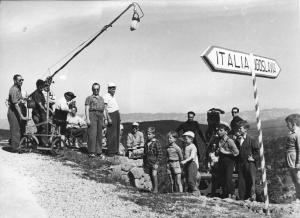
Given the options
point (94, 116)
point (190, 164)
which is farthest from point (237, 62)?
point (94, 116)

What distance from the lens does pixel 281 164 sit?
1263 cm

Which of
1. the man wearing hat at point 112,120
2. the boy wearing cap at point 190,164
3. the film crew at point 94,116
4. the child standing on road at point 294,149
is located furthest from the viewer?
the man wearing hat at point 112,120

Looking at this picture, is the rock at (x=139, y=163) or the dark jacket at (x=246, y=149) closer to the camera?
the dark jacket at (x=246, y=149)

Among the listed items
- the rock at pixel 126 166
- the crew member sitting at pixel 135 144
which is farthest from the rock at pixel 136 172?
the crew member sitting at pixel 135 144

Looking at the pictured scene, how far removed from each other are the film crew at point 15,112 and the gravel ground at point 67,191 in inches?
13.0

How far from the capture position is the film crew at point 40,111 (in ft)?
27.6

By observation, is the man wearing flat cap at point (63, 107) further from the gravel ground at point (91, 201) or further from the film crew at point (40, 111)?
the gravel ground at point (91, 201)

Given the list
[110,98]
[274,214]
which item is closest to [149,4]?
[110,98]

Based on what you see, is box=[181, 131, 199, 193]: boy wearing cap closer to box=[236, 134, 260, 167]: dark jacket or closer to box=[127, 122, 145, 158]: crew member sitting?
box=[236, 134, 260, 167]: dark jacket

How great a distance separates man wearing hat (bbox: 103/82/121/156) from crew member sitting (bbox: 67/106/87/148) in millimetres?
1163

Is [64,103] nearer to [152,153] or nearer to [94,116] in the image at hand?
[94,116]

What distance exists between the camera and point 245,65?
545cm

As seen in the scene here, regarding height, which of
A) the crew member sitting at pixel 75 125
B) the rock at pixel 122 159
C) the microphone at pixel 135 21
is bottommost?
the rock at pixel 122 159

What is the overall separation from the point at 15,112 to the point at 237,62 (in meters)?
4.33
